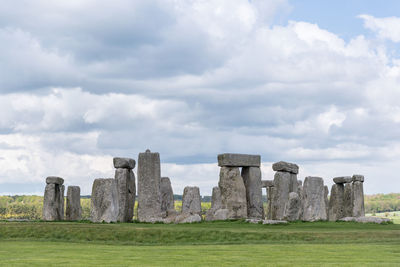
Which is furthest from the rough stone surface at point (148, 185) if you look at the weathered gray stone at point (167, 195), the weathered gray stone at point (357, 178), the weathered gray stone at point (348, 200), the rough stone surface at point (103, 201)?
the weathered gray stone at point (357, 178)

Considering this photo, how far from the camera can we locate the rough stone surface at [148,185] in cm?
3061

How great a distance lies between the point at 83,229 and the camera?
23406 mm

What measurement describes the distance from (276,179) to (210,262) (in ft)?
63.1

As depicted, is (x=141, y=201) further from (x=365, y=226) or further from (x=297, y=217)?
(x=365, y=226)

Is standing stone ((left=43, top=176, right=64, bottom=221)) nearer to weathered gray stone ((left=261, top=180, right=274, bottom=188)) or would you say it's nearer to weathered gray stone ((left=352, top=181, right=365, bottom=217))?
weathered gray stone ((left=261, top=180, right=274, bottom=188))

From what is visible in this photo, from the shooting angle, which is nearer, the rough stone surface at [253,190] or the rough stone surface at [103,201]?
the rough stone surface at [103,201]

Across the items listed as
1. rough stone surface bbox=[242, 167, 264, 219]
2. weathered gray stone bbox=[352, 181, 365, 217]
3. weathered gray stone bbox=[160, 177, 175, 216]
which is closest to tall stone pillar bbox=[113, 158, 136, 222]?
weathered gray stone bbox=[160, 177, 175, 216]

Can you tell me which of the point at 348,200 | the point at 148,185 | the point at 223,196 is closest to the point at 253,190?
the point at 223,196

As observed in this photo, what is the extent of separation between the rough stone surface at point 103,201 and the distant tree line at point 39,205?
982 inches

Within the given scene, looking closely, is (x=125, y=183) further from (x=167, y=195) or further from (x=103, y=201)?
(x=167, y=195)

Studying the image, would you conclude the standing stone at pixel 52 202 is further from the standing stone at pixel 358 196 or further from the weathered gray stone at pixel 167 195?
the standing stone at pixel 358 196

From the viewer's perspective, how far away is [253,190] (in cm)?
3234

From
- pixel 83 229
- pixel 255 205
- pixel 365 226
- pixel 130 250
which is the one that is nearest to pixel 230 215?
pixel 255 205

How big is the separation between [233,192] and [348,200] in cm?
918
